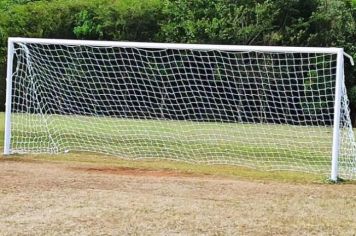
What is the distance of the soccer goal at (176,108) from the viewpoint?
1432 centimetres

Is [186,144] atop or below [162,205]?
below

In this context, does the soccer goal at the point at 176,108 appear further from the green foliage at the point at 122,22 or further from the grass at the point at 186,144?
the green foliage at the point at 122,22

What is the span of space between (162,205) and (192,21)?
29108 mm

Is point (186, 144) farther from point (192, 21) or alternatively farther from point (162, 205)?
point (192, 21)

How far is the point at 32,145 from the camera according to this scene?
48.4 ft

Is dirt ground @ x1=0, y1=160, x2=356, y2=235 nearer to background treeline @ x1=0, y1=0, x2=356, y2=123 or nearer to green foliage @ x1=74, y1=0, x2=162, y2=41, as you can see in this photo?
background treeline @ x1=0, y1=0, x2=356, y2=123

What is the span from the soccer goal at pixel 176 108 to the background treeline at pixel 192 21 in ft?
26.2

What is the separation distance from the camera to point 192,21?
1436 inches

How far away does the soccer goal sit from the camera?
1432 cm

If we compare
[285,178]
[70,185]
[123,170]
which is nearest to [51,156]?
[123,170]

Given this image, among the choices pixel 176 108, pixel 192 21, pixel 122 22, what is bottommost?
pixel 192 21

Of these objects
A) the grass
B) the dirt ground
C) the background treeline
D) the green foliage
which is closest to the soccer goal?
the grass

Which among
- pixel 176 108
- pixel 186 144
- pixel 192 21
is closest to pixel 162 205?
pixel 186 144

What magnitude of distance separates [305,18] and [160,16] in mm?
7689
